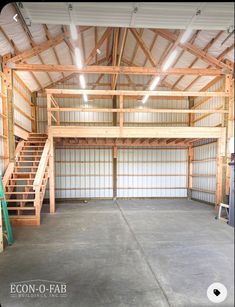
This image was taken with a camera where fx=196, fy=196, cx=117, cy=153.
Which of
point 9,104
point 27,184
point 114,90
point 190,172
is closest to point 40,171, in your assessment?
point 27,184

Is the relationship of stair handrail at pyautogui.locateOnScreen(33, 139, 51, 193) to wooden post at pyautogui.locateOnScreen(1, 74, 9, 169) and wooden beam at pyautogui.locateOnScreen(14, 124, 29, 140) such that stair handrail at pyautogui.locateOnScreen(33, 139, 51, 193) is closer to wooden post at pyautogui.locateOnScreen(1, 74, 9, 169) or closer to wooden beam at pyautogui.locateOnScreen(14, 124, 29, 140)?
wooden post at pyautogui.locateOnScreen(1, 74, 9, 169)

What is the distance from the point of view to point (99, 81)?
34.9 feet

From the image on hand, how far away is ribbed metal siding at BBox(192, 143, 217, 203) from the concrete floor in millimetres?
A: 3346

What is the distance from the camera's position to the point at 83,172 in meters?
10.5

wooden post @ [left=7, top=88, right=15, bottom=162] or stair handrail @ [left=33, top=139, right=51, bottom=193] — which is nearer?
stair handrail @ [left=33, top=139, right=51, bottom=193]

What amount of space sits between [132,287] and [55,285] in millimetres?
1098

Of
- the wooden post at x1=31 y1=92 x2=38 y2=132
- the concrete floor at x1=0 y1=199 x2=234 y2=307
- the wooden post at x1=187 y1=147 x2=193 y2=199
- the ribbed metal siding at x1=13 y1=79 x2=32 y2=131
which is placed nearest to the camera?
the concrete floor at x1=0 y1=199 x2=234 y2=307

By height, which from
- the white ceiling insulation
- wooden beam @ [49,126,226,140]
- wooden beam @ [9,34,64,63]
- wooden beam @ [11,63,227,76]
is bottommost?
wooden beam @ [49,126,226,140]

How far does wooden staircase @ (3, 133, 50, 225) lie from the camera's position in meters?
5.58

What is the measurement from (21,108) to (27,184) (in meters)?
3.46

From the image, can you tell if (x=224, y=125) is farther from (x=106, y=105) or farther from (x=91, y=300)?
(x=91, y=300)

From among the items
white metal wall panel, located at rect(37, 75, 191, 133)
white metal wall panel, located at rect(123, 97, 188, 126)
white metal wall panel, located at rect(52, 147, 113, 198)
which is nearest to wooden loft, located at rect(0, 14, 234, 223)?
white metal wall panel, located at rect(37, 75, 191, 133)

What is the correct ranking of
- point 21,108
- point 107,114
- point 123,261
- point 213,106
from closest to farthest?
point 123,261, point 21,108, point 213,106, point 107,114

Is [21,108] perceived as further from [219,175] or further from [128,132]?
Answer: [219,175]
